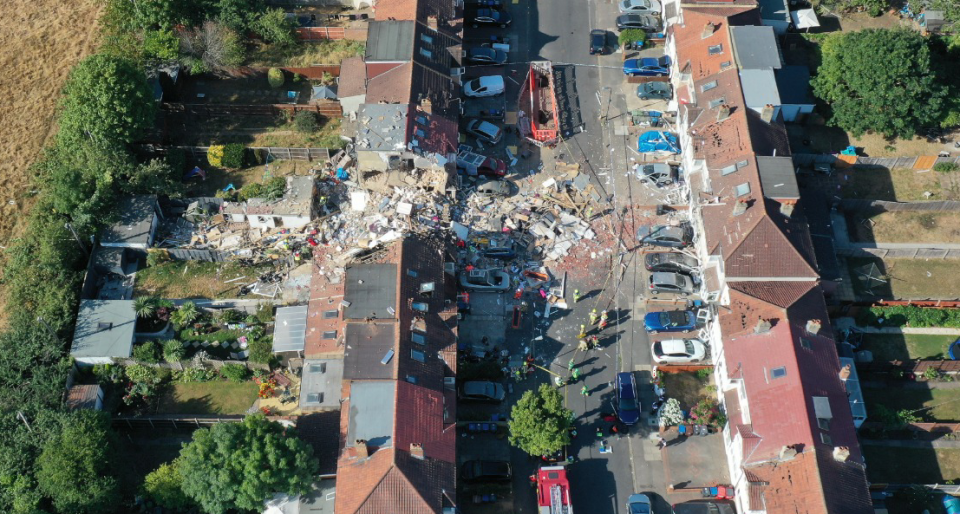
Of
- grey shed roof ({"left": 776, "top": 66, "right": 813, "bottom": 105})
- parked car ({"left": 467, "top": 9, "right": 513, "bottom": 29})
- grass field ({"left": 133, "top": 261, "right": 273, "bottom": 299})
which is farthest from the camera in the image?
parked car ({"left": 467, "top": 9, "right": 513, "bottom": 29})

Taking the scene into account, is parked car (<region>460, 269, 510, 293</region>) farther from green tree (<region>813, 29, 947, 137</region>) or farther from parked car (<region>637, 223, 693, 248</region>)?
green tree (<region>813, 29, 947, 137</region>)

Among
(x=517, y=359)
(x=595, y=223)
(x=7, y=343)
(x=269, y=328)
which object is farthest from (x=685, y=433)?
(x=7, y=343)

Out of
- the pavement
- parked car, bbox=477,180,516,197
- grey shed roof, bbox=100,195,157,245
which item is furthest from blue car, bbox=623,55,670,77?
grey shed roof, bbox=100,195,157,245

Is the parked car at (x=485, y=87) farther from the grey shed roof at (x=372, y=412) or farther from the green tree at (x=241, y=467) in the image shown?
the green tree at (x=241, y=467)

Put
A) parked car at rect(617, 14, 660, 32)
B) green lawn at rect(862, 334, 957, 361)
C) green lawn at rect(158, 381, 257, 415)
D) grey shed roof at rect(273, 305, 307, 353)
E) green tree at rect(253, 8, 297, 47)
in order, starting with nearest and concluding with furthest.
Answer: grey shed roof at rect(273, 305, 307, 353), green lawn at rect(158, 381, 257, 415), green lawn at rect(862, 334, 957, 361), green tree at rect(253, 8, 297, 47), parked car at rect(617, 14, 660, 32)

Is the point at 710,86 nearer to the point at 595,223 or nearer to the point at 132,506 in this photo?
the point at 595,223

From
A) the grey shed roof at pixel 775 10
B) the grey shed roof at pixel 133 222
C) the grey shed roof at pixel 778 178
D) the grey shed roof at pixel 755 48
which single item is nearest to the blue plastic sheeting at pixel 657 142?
the grey shed roof at pixel 755 48
